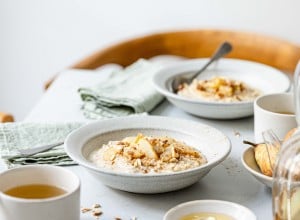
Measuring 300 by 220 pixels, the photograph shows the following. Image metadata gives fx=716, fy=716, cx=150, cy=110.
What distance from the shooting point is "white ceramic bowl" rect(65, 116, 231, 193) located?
1089 millimetres

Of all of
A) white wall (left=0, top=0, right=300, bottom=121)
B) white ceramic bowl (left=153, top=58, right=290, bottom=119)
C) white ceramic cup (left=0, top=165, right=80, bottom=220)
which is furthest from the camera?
white wall (left=0, top=0, right=300, bottom=121)

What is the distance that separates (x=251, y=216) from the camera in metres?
0.99

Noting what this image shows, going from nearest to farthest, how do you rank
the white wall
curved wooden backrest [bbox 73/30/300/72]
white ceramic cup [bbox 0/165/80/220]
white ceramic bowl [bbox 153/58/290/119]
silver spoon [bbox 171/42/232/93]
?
white ceramic cup [bbox 0/165/80/220] < white ceramic bowl [bbox 153/58/290/119] < silver spoon [bbox 171/42/232/93] < curved wooden backrest [bbox 73/30/300/72] < the white wall

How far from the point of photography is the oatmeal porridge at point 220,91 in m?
1.51

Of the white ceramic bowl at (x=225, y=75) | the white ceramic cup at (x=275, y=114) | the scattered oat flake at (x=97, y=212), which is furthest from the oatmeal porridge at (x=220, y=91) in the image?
the scattered oat flake at (x=97, y=212)

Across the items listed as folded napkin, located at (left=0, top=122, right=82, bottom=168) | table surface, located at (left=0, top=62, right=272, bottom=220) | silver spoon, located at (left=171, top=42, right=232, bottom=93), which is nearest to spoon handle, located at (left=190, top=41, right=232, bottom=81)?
silver spoon, located at (left=171, top=42, right=232, bottom=93)

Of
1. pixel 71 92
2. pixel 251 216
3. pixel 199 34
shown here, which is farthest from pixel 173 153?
pixel 199 34

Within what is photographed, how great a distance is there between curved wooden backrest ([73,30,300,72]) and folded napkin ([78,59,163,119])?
38 centimetres

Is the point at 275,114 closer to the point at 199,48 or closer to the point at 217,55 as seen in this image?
the point at 217,55

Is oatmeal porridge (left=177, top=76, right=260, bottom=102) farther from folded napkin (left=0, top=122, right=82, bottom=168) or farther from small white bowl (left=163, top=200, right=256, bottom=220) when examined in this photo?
small white bowl (left=163, top=200, right=256, bottom=220)

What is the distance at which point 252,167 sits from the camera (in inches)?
45.5

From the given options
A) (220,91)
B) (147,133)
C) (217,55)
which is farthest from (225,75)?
(147,133)

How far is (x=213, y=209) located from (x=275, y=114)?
0.95ft

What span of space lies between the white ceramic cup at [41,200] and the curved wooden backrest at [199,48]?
1.05 meters
